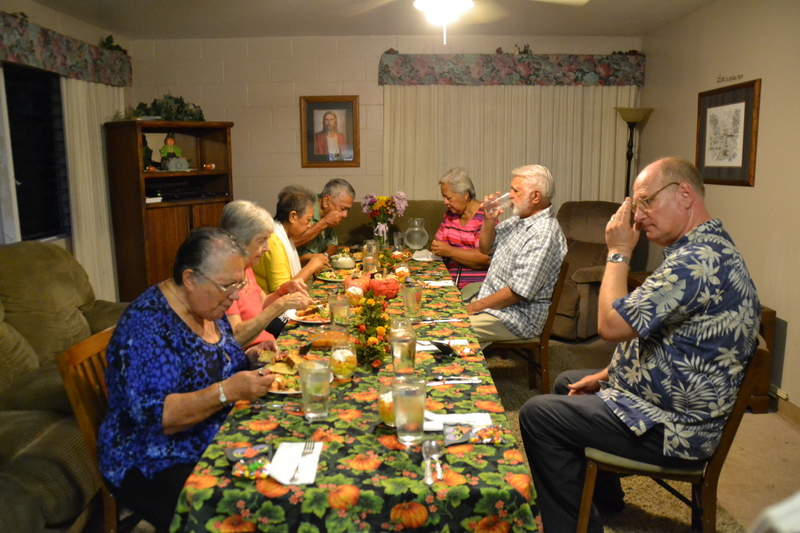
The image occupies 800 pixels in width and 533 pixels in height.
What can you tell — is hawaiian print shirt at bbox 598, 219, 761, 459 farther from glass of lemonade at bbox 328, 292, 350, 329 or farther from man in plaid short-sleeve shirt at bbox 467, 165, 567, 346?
man in plaid short-sleeve shirt at bbox 467, 165, 567, 346

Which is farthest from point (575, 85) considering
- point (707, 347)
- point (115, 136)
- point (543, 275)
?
point (707, 347)

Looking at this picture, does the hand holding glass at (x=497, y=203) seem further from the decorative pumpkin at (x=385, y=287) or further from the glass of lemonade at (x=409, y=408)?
the glass of lemonade at (x=409, y=408)

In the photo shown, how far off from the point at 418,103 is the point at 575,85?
57.5 inches

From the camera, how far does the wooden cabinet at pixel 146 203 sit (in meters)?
5.07

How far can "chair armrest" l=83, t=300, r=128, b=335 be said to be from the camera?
354cm

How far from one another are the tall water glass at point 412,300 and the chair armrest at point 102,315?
187 centimetres

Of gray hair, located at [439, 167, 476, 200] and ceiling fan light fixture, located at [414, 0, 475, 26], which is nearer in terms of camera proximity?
ceiling fan light fixture, located at [414, 0, 475, 26]

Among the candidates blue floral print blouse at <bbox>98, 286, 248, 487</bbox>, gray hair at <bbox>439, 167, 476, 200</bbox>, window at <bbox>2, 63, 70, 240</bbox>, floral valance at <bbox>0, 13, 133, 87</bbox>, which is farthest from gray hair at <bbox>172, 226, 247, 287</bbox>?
window at <bbox>2, 63, 70, 240</bbox>

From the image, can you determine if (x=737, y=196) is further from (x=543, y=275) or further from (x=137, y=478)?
(x=137, y=478)

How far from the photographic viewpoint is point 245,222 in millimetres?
2502

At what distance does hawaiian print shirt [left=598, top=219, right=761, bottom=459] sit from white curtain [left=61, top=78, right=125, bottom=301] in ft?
14.5

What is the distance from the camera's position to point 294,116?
606cm

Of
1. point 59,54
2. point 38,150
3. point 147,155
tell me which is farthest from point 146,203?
point 59,54

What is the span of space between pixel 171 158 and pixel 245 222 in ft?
11.0
